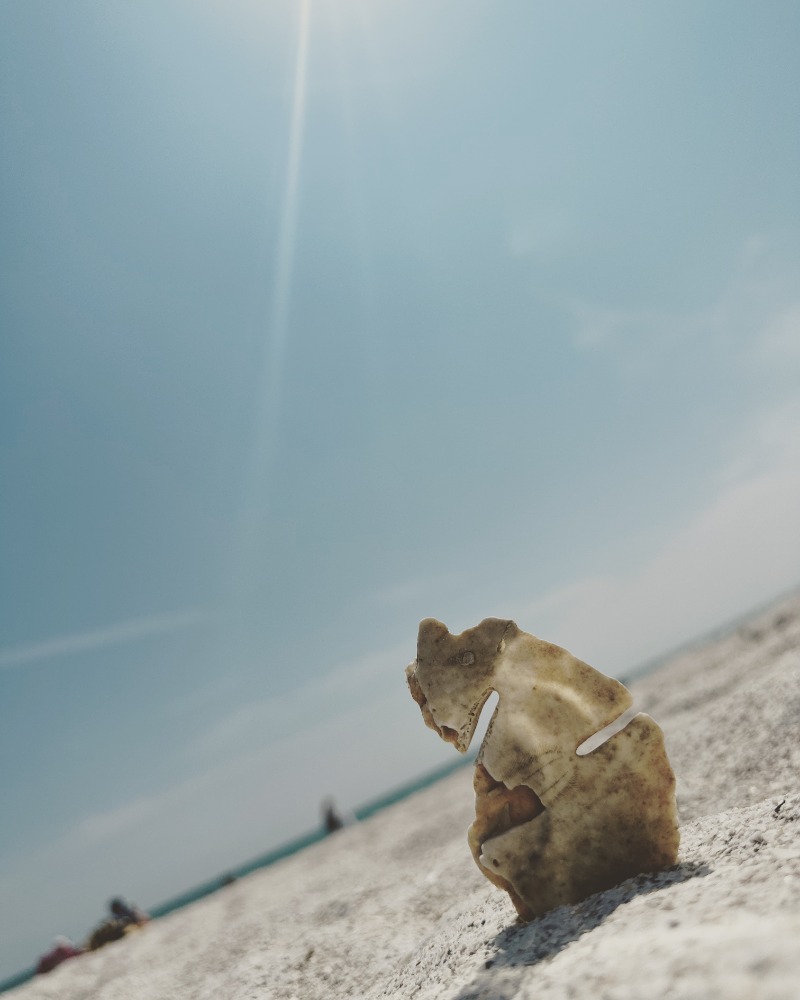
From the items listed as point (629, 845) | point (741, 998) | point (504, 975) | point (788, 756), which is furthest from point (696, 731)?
point (741, 998)

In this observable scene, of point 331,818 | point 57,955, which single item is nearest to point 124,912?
point 57,955

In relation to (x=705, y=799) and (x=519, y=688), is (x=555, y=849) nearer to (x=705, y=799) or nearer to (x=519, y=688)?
(x=519, y=688)

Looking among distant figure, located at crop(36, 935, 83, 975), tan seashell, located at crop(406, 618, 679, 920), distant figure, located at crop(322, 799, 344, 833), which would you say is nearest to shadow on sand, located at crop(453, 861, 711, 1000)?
tan seashell, located at crop(406, 618, 679, 920)

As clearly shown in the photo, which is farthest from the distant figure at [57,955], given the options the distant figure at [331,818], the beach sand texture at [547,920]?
the distant figure at [331,818]

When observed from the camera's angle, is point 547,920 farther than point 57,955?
No

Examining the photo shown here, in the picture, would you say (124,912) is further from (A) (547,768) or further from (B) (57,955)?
(A) (547,768)

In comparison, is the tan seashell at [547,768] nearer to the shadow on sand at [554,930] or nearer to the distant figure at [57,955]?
the shadow on sand at [554,930]

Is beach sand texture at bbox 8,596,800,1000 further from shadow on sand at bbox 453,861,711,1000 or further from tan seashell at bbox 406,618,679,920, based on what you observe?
tan seashell at bbox 406,618,679,920
